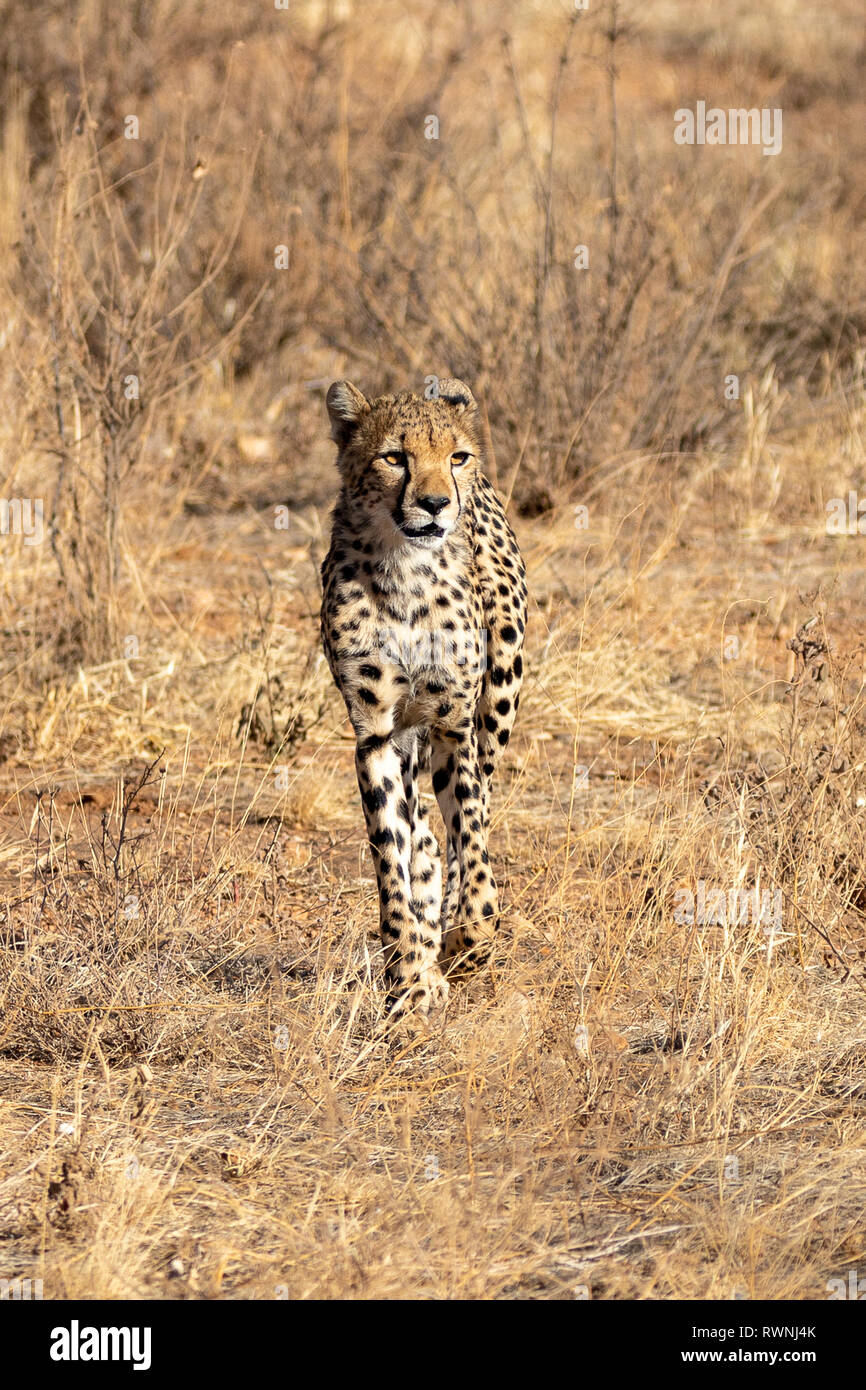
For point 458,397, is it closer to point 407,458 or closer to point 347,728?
point 407,458

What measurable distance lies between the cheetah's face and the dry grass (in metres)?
0.82

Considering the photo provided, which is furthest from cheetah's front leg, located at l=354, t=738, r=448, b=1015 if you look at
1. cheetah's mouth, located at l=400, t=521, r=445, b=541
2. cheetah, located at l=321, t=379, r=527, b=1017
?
cheetah's mouth, located at l=400, t=521, r=445, b=541

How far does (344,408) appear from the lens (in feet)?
13.0

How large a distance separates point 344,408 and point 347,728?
195 centimetres

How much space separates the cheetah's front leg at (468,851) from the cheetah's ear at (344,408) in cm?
71

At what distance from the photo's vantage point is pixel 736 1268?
9.14ft

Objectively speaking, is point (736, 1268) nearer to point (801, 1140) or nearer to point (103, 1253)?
point (801, 1140)

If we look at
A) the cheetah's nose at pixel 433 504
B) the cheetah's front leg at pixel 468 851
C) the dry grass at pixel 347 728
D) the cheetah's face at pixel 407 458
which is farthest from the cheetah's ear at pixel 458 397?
the dry grass at pixel 347 728

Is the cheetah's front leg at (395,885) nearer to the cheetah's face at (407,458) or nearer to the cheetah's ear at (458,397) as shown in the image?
the cheetah's face at (407,458)

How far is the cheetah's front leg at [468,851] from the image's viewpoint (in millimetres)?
3984

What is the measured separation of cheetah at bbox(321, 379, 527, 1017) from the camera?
3812 millimetres

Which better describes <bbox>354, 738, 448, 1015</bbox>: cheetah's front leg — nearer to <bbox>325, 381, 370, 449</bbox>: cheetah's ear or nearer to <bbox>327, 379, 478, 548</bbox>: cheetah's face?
<bbox>327, 379, 478, 548</bbox>: cheetah's face

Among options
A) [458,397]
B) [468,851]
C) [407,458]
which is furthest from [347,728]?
[407,458]
